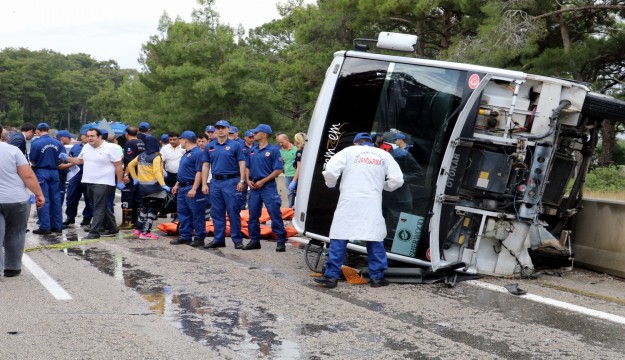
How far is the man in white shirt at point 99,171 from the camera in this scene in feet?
39.7

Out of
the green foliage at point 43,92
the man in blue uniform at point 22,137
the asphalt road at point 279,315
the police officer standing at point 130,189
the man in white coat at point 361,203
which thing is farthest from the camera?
the green foliage at point 43,92

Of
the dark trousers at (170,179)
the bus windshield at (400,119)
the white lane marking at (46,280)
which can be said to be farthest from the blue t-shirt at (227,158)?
the white lane marking at (46,280)

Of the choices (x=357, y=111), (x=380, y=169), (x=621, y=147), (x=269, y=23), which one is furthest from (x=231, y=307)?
(x=269, y=23)

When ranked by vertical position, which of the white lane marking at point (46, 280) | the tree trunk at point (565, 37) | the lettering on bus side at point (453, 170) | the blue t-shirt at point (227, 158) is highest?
the tree trunk at point (565, 37)

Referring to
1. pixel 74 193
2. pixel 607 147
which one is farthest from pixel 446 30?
pixel 74 193

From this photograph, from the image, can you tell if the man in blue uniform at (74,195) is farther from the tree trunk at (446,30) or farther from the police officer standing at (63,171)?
the tree trunk at (446,30)

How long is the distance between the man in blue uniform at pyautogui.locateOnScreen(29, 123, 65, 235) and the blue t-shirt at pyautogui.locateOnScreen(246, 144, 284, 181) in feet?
12.1

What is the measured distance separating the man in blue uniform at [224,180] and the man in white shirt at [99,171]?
175cm

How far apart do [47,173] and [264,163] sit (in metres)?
3.98

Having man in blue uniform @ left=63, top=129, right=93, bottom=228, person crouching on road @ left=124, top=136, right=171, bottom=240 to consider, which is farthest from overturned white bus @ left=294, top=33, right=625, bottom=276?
man in blue uniform @ left=63, top=129, right=93, bottom=228

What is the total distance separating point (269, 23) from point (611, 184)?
110 feet

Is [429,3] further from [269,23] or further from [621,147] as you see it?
[269,23]

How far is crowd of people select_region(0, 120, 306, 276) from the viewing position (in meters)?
11.1

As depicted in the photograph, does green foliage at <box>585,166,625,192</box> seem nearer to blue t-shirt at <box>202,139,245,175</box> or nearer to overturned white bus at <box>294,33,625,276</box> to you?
overturned white bus at <box>294,33,625,276</box>
